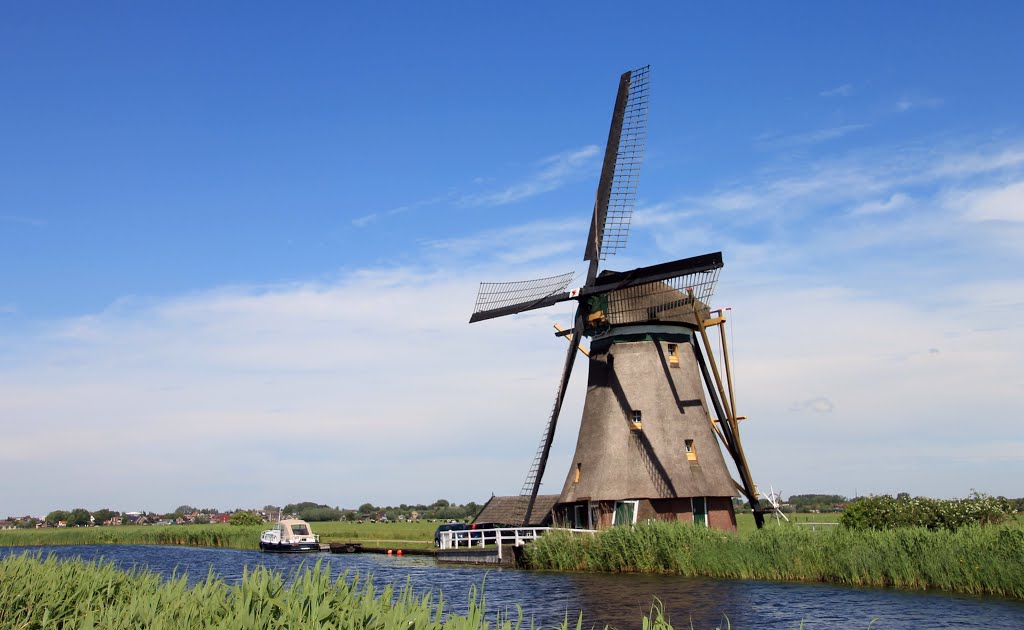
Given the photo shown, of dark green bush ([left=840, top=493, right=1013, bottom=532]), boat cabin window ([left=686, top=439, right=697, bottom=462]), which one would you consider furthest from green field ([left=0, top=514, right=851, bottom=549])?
dark green bush ([left=840, top=493, right=1013, bottom=532])

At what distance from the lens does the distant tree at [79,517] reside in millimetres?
100562

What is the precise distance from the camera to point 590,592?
1891 centimetres

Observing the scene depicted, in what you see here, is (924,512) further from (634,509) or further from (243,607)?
(243,607)

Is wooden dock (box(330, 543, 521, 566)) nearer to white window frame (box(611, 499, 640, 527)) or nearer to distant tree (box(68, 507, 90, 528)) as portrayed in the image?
white window frame (box(611, 499, 640, 527))

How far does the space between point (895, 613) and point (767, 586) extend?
457 centimetres

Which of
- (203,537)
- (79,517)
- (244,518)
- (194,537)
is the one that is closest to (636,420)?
(203,537)

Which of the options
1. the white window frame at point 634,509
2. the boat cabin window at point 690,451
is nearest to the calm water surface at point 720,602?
the white window frame at point 634,509

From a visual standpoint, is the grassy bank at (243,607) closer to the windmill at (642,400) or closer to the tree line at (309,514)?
the windmill at (642,400)

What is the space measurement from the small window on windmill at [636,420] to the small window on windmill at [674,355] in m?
2.00

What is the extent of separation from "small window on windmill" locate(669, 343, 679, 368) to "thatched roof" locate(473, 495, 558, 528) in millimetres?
6489

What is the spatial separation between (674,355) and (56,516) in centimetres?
9881

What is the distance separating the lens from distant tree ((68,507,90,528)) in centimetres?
10056

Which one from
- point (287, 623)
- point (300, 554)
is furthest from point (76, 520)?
point (287, 623)

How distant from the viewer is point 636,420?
27234 millimetres
